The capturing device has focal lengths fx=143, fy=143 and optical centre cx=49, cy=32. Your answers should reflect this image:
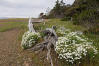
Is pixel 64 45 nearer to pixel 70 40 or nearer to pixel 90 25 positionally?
pixel 70 40

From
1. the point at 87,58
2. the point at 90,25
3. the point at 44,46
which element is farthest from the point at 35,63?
the point at 90,25

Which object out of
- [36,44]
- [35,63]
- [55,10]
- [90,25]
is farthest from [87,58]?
[55,10]

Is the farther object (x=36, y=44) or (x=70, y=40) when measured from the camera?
(x=36, y=44)

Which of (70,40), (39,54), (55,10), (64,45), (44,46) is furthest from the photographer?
(55,10)

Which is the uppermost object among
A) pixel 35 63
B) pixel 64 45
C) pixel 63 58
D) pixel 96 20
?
pixel 96 20

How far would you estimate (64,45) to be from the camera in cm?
615

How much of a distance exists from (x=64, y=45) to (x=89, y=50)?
1053 millimetres

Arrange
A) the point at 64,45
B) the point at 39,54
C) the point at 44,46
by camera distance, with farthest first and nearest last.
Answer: the point at 44,46 < the point at 39,54 < the point at 64,45

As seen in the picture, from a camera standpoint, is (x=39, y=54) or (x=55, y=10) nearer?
(x=39, y=54)

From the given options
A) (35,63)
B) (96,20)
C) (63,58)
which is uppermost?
(96,20)

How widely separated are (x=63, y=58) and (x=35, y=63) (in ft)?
4.73

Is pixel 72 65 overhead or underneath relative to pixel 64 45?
underneath

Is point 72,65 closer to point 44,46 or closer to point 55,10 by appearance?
point 44,46

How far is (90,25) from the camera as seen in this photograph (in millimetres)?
13586
